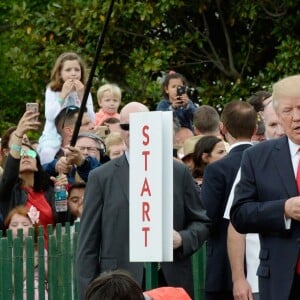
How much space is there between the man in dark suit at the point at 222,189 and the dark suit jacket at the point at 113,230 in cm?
59

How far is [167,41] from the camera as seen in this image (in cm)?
1905

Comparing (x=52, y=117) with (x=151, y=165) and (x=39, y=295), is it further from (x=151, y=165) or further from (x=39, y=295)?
(x=151, y=165)

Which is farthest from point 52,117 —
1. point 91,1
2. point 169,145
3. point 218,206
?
point 91,1

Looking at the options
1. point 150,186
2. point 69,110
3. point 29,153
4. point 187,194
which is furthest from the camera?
point 69,110

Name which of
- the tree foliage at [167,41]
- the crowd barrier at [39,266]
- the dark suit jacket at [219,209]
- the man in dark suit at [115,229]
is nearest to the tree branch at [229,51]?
the tree foliage at [167,41]

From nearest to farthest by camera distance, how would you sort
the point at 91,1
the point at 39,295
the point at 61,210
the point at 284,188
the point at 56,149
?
the point at 284,188 → the point at 39,295 → the point at 61,210 → the point at 56,149 → the point at 91,1

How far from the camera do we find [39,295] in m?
10.1

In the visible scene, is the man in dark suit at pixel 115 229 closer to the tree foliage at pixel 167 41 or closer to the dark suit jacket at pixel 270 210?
the dark suit jacket at pixel 270 210

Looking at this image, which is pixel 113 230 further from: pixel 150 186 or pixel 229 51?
pixel 229 51

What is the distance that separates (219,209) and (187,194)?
2.08 feet

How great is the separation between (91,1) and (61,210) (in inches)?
319

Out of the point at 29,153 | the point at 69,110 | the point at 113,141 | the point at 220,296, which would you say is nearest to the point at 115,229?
the point at 220,296

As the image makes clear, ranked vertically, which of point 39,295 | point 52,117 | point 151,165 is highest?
point 52,117

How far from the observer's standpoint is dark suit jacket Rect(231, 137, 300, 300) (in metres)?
7.70
